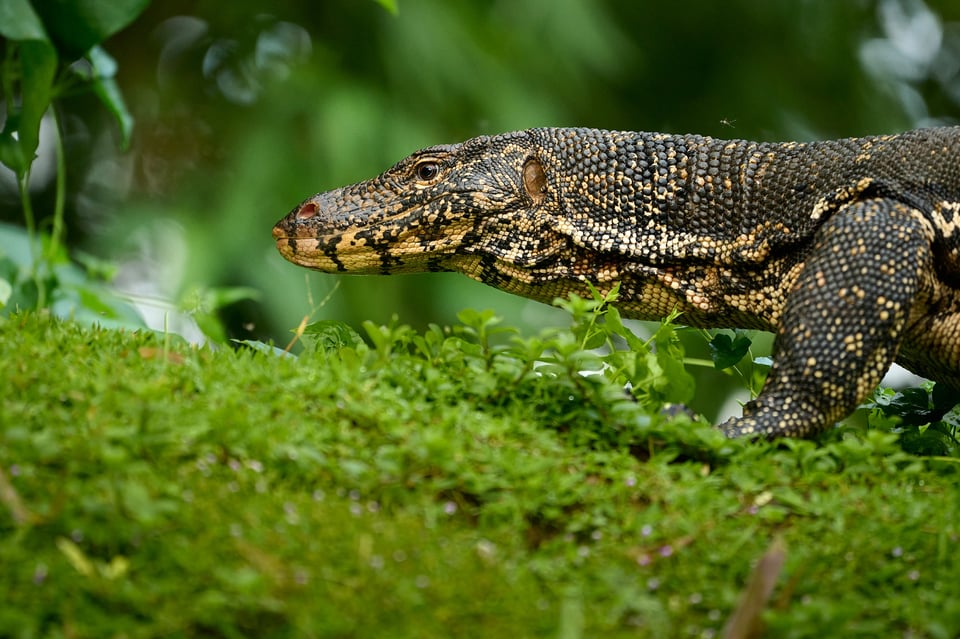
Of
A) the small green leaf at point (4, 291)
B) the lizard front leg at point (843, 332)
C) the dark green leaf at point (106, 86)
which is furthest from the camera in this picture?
the dark green leaf at point (106, 86)

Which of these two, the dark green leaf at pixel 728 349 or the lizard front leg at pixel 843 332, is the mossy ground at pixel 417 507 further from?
the dark green leaf at pixel 728 349

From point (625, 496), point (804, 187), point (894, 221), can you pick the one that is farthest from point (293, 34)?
point (625, 496)

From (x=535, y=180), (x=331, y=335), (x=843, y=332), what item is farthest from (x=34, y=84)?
(x=843, y=332)

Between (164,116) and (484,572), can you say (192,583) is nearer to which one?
(484,572)

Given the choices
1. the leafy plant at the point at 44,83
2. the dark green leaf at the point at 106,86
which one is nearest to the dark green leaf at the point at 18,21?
the leafy plant at the point at 44,83

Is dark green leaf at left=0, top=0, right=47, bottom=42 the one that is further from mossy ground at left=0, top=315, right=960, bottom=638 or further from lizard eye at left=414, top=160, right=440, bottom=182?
lizard eye at left=414, top=160, right=440, bottom=182

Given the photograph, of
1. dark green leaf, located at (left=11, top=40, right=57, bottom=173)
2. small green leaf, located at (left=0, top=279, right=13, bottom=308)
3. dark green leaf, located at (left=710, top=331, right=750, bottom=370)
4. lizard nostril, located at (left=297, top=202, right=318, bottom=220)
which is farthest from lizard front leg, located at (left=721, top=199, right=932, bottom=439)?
dark green leaf, located at (left=11, top=40, right=57, bottom=173)
